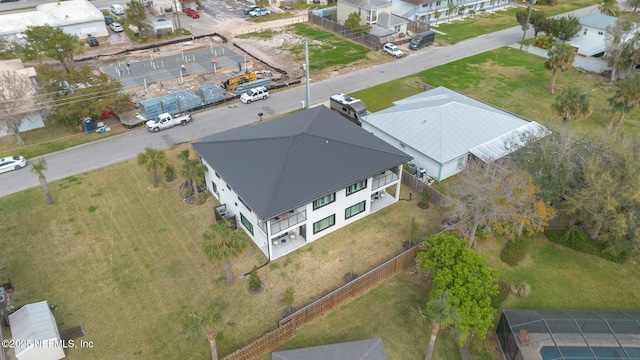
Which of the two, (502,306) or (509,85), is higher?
(509,85)

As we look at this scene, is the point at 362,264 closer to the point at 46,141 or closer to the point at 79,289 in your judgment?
the point at 79,289

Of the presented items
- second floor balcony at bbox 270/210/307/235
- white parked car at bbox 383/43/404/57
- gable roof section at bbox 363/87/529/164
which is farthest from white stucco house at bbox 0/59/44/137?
white parked car at bbox 383/43/404/57

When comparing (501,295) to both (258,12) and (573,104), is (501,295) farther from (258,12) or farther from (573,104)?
(258,12)

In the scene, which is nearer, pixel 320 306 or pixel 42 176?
pixel 320 306

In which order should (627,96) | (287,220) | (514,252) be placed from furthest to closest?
(627,96), (514,252), (287,220)

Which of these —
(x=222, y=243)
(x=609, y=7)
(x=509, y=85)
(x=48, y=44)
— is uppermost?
(x=48, y=44)

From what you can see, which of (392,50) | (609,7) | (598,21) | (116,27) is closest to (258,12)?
(116,27)

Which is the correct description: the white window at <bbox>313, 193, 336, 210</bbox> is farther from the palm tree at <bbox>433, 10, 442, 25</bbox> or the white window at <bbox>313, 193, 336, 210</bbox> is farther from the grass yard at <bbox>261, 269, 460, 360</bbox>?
the palm tree at <bbox>433, 10, 442, 25</bbox>

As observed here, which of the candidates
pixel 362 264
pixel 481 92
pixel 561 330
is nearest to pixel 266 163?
pixel 362 264
